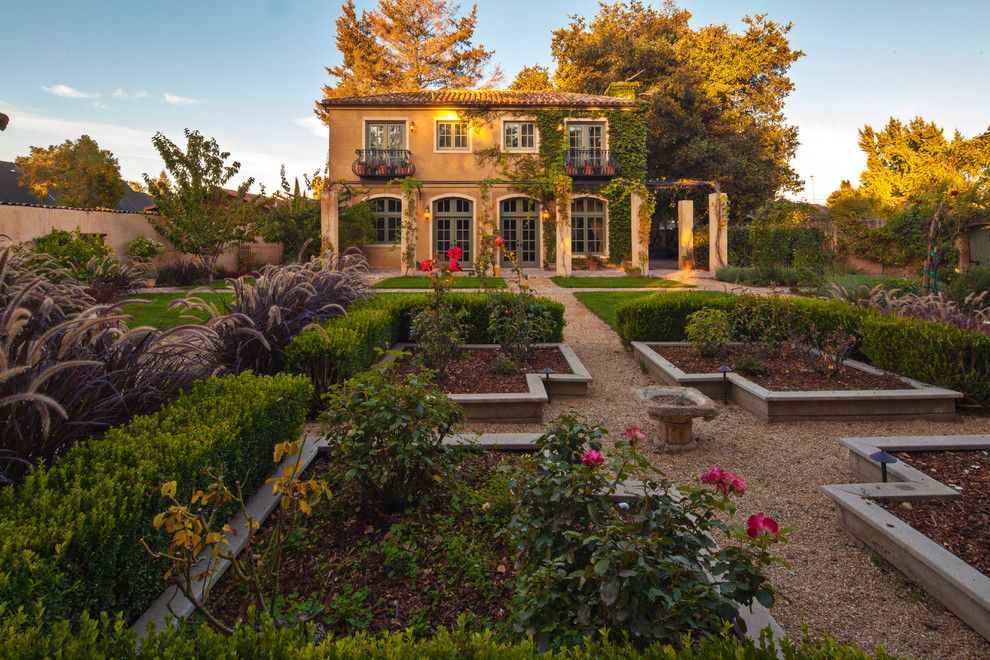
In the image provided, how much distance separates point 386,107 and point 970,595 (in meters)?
21.9

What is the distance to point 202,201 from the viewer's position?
54.5ft

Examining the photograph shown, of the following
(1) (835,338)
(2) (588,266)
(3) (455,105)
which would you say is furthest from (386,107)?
(1) (835,338)

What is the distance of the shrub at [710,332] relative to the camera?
646cm

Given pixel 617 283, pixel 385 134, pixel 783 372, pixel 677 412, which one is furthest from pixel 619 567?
pixel 385 134

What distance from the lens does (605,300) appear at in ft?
40.2

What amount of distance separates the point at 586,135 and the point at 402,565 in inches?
847

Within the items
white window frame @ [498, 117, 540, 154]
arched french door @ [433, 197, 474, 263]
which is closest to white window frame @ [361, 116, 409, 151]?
arched french door @ [433, 197, 474, 263]

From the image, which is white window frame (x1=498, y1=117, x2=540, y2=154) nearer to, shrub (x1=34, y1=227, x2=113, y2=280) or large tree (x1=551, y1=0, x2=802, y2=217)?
large tree (x1=551, y1=0, x2=802, y2=217)

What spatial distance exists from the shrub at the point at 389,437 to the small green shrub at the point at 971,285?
1079cm

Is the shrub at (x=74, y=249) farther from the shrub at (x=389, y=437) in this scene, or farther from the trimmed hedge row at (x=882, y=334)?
the shrub at (x=389, y=437)

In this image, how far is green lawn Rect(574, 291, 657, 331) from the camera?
10.4m

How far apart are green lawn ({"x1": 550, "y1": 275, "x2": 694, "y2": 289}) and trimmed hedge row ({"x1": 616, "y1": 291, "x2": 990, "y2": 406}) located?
23.6ft

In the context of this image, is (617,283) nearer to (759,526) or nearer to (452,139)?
(452,139)

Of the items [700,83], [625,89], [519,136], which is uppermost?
[700,83]
